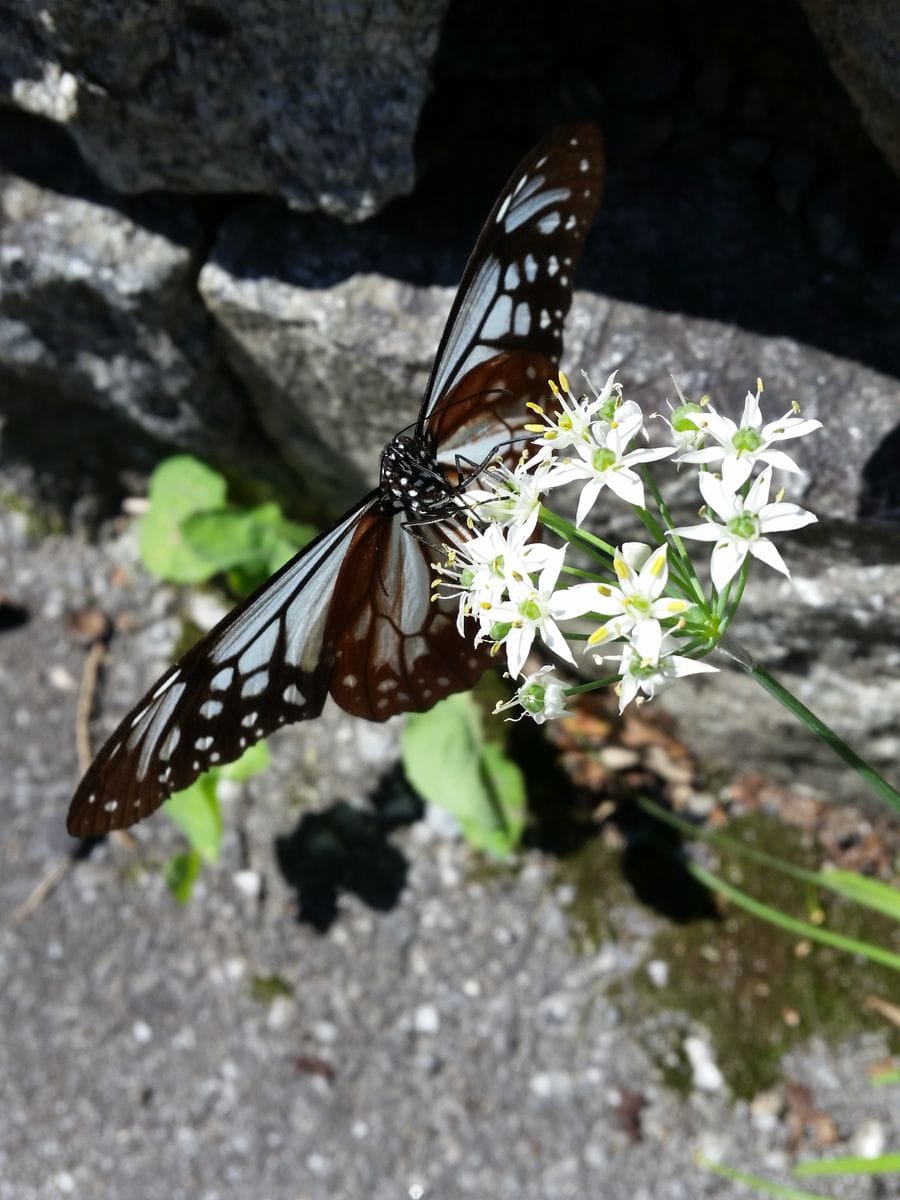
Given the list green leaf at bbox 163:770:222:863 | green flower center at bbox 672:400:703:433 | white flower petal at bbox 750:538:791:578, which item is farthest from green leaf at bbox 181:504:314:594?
white flower petal at bbox 750:538:791:578

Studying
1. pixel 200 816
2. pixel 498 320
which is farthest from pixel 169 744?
pixel 498 320

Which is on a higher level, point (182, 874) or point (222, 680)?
point (222, 680)

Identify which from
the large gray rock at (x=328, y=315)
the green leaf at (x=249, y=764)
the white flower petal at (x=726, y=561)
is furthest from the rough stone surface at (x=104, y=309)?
the white flower petal at (x=726, y=561)

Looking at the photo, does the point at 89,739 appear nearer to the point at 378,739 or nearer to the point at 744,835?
the point at 378,739

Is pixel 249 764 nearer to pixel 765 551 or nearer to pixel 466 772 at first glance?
pixel 466 772

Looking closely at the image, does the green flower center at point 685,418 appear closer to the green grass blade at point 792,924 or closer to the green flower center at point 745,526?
the green flower center at point 745,526

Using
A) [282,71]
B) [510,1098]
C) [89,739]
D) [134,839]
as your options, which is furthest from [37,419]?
[510,1098]
